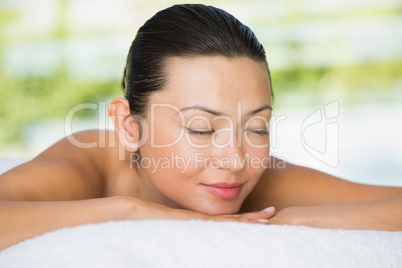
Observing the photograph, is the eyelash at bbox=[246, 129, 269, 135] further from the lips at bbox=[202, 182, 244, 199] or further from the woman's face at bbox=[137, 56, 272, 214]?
the lips at bbox=[202, 182, 244, 199]

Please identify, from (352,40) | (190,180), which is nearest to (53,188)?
(190,180)

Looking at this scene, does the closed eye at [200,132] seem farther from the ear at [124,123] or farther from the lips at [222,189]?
the ear at [124,123]

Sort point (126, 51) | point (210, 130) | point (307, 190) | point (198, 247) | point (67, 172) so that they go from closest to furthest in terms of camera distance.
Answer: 1. point (198, 247)
2. point (210, 130)
3. point (67, 172)
4. point (307, 190)
5. point (126, 51)

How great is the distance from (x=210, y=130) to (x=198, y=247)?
0.63 metres

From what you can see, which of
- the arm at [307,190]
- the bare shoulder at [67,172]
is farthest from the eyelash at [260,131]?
the bare shoulder at [67,172]

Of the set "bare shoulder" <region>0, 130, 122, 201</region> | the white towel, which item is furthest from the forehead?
the white towel

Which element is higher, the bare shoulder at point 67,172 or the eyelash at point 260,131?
the eyelash at point 260,131

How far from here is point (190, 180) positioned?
1.35 metres

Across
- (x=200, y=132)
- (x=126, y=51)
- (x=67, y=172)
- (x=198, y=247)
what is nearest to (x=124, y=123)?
(x=67, y=172)

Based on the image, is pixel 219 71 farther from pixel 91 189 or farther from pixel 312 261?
pixel 312 261

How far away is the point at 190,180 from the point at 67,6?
6.28 meters

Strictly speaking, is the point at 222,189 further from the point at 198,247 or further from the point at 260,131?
the point at 198,247

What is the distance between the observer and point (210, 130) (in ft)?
4.21

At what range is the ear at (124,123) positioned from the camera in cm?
154
